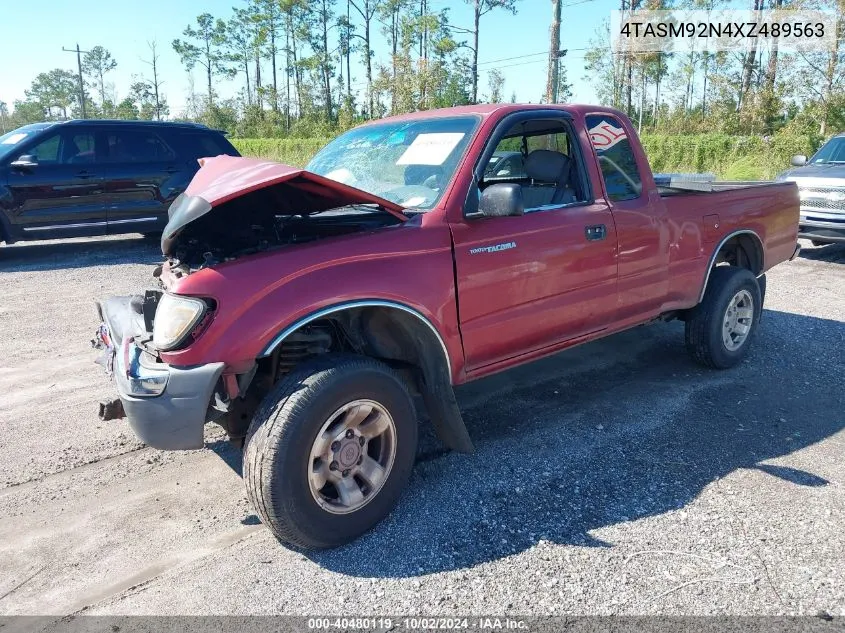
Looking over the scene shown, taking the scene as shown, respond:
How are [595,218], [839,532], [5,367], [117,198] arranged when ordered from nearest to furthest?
1. [839,532]
2. [595,218]
3. [5,367]
4. [117,198]

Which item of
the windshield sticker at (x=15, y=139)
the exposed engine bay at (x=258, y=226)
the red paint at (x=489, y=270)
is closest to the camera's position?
the red paint at (x=489, y=270)

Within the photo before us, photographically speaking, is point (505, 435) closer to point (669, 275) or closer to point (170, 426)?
point (669, 275)

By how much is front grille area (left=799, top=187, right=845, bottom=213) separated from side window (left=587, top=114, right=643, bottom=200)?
22.1ft

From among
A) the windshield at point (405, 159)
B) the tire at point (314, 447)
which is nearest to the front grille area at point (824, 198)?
the windshield at point (405, 159)

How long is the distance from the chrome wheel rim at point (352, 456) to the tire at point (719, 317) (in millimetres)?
2994

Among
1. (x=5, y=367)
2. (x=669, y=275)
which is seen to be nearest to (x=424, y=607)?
(x=669, y=275)

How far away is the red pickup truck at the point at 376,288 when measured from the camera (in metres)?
2.71

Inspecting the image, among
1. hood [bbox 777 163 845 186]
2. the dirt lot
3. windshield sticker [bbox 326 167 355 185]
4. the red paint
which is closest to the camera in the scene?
the dirt lot

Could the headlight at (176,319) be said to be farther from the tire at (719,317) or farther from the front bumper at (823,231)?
the front bumper at (823,231)

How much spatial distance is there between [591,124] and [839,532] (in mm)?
2729

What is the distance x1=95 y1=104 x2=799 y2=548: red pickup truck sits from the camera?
271 cm

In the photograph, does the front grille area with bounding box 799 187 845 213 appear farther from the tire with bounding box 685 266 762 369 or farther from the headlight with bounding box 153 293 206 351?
the headlight with bounding box 153 293 206 351

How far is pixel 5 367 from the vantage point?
5.20 m

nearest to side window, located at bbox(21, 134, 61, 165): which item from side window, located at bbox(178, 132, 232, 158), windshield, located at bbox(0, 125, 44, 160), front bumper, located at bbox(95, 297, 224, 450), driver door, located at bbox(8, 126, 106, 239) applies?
driver door, located at bbox(8, 126, 106, 239)
